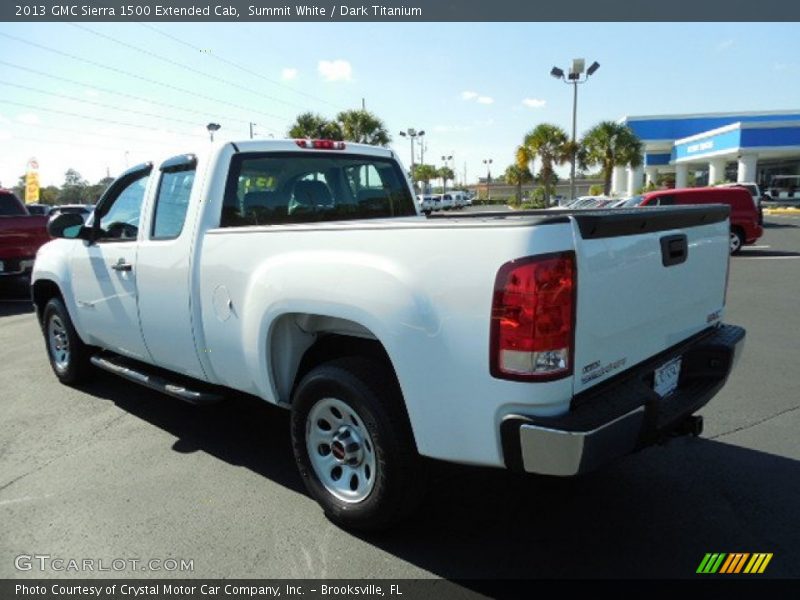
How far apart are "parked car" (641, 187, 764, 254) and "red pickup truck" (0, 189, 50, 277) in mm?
13470

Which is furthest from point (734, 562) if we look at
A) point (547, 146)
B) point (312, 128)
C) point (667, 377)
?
point (547, 146)

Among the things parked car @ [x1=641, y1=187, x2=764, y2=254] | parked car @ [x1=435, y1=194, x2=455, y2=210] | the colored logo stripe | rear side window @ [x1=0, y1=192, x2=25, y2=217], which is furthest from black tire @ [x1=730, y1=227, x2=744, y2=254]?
parked car @ [x1=435, y1=194, x2=455, y2=210]

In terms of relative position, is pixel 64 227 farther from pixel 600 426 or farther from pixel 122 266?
pixel 600 426

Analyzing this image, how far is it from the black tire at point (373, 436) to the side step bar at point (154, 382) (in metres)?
0.89

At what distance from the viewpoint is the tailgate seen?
2.33m

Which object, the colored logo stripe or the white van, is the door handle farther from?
the white van

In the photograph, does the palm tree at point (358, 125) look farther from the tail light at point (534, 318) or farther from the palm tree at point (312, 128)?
the tail light at point (534, 318)

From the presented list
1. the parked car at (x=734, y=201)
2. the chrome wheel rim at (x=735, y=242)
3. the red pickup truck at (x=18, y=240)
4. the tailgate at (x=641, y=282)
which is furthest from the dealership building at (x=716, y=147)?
the tailgate at (x=641, y=282)

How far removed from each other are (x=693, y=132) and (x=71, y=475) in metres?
52.2

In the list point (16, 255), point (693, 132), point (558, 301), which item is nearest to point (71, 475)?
point (558, 301)

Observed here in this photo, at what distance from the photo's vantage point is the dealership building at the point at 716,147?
35.4 metres

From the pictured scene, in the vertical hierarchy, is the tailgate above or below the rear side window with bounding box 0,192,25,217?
below

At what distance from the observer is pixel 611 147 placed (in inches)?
1545

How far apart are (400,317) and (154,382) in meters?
2.37
